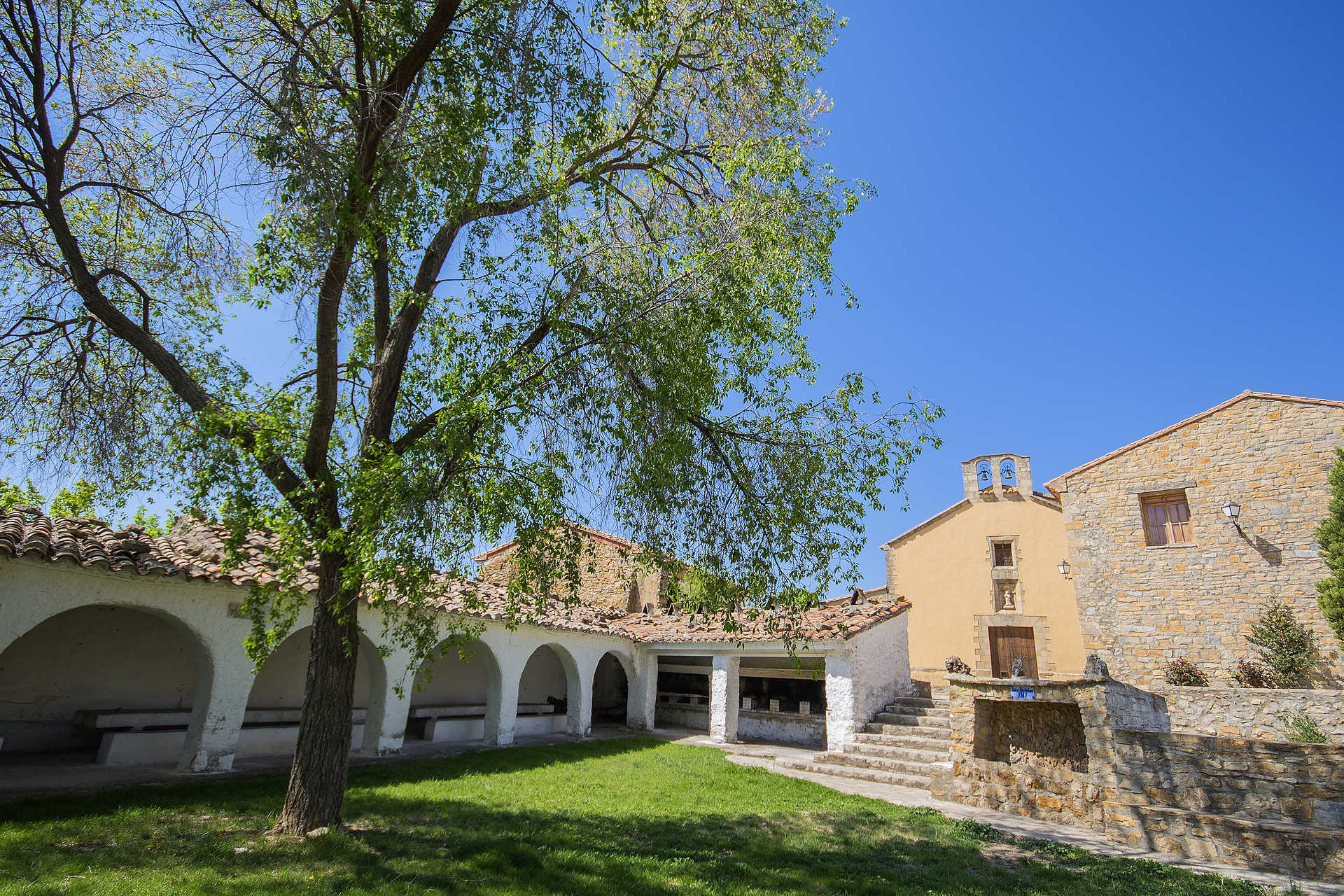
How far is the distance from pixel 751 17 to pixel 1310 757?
Result: 32.1 feet

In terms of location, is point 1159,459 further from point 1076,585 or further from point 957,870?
point 957,870

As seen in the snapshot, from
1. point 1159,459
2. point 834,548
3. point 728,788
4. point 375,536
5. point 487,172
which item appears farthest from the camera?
point 1159,459

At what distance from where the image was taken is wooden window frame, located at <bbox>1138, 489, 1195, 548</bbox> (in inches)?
577

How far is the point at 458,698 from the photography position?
14055 millimetres

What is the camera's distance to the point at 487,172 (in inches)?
229

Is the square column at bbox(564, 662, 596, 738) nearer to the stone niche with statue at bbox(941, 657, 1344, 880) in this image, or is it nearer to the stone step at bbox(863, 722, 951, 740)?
the stone step at bbox(863, 722, 951, 740)

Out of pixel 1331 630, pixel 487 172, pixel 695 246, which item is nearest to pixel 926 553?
pixel 1331 630

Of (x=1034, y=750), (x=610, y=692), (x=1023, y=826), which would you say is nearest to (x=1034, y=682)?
(x=1034, y=750)

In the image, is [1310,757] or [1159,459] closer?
[1310,757]

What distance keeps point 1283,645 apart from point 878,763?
856 cm

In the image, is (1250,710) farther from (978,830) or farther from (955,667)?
(978,830)

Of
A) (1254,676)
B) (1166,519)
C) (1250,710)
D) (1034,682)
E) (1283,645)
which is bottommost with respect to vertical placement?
(1250,710)

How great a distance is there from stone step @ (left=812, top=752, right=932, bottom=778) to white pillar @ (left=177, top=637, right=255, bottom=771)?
8.85 m

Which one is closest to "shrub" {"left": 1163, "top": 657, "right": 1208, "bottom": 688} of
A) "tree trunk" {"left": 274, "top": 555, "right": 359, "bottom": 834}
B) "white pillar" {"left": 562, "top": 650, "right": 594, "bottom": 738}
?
"white pillar" {"left": 562, "top": 650, "right": 594, "bottom": 738}
